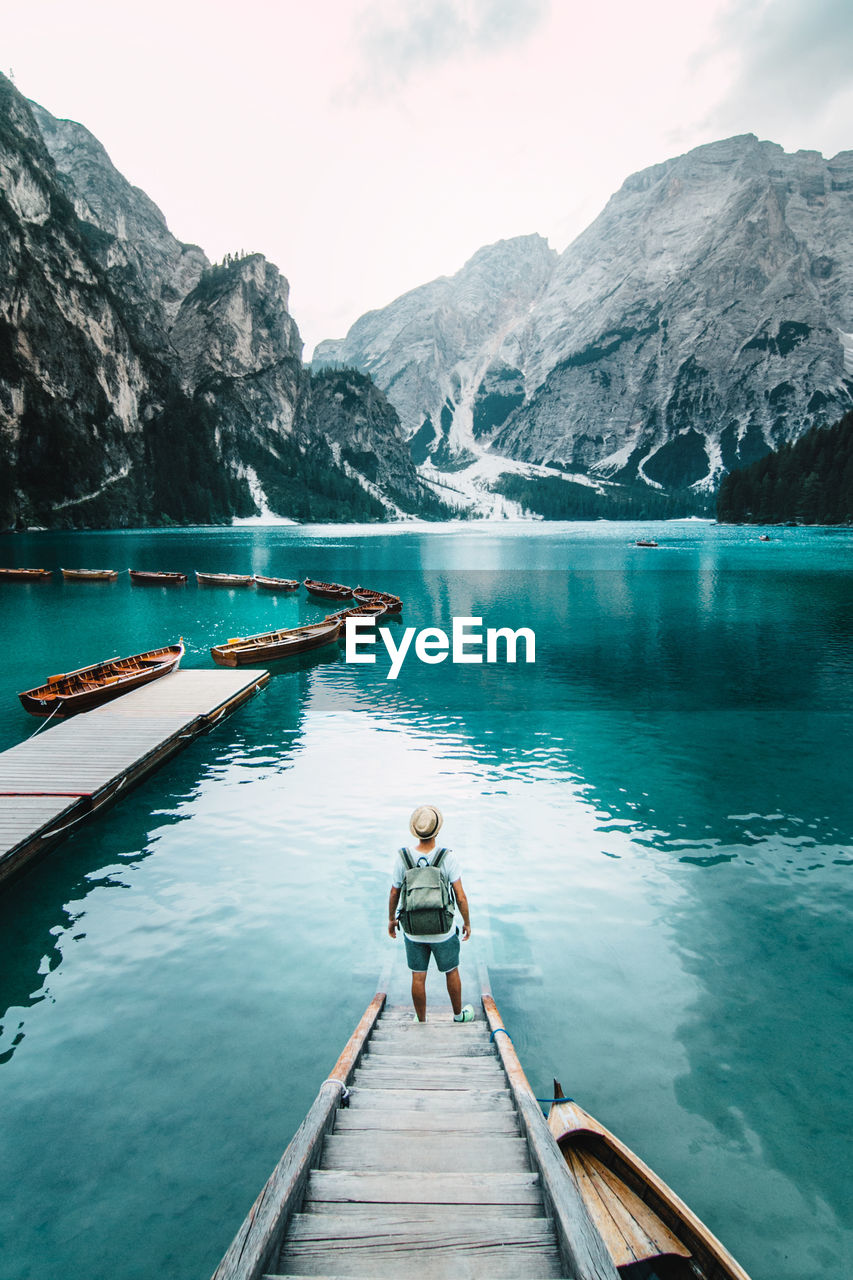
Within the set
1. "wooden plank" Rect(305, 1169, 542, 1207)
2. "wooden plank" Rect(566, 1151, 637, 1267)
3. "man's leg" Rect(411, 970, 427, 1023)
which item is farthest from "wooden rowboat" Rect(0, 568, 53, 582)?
"wooden plank" Rect(566, 1151, 637, 1267)

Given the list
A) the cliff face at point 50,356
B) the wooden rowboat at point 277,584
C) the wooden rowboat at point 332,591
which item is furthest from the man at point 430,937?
the cliff face at point 50,356

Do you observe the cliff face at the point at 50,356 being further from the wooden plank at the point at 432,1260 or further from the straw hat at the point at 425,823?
the wooden plank at the point at 432,1260

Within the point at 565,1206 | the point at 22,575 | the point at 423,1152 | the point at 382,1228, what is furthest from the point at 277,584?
the point at 565,1206

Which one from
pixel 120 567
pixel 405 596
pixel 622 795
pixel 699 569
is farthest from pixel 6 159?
pixel 622 795

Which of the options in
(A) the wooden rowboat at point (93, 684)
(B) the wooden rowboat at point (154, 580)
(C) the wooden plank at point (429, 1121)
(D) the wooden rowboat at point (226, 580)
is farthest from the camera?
(B) the wooden rowboat at point (154, 580)

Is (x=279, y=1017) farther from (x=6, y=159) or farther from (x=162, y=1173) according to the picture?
(x=6, y=159)

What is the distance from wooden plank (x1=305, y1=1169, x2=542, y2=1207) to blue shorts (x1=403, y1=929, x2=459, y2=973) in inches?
124

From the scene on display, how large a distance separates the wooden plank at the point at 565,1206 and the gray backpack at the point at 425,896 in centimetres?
212

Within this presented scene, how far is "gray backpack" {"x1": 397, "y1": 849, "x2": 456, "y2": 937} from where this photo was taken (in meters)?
7.88

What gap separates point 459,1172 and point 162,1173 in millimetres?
4198

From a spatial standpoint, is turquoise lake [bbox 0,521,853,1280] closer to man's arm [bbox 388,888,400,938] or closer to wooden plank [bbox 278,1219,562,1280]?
man's arm [bbox 388,888,400,938]

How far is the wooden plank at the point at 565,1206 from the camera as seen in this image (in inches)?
146

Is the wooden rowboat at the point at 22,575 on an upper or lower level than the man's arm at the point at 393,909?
upper

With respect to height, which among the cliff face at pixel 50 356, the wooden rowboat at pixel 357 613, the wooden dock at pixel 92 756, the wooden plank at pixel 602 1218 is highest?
the cliff face at pixel 50 356
